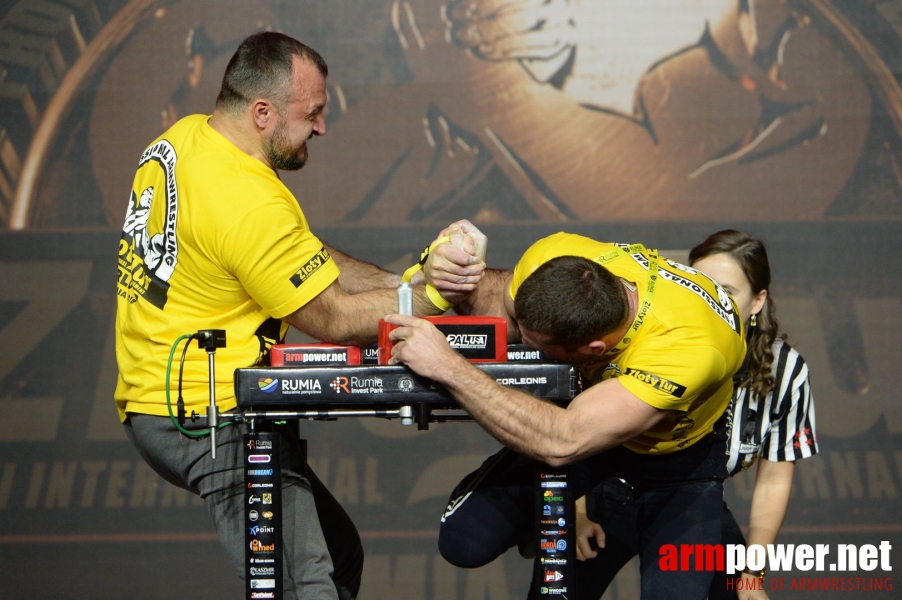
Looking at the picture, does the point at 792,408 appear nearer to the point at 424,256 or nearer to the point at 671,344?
the point at 671,344

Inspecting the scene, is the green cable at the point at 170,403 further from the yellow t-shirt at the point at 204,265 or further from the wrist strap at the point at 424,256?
the wrist strap at the point at 424,256

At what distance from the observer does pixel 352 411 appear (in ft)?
5.76

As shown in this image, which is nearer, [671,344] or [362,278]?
[671,344]

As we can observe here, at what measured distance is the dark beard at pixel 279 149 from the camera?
2.06 m

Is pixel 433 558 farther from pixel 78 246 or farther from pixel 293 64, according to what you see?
pixel 293 64

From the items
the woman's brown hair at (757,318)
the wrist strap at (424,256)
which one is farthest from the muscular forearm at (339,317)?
the woman's brown hair at (757,318)

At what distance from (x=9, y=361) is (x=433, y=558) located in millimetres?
1945

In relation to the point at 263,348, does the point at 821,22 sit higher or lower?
higher

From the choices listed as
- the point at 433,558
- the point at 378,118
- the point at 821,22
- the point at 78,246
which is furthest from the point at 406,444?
the point at 821,22

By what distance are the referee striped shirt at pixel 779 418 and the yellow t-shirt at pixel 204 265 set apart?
1240mm

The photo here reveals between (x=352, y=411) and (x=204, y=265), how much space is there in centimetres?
46

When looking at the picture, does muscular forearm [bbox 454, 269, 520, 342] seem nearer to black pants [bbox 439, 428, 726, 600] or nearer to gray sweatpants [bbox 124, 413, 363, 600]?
black pants [bbox 439, 428, 726, 600]

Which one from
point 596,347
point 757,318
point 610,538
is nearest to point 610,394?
point 596,347

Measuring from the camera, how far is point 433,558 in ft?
11.8
